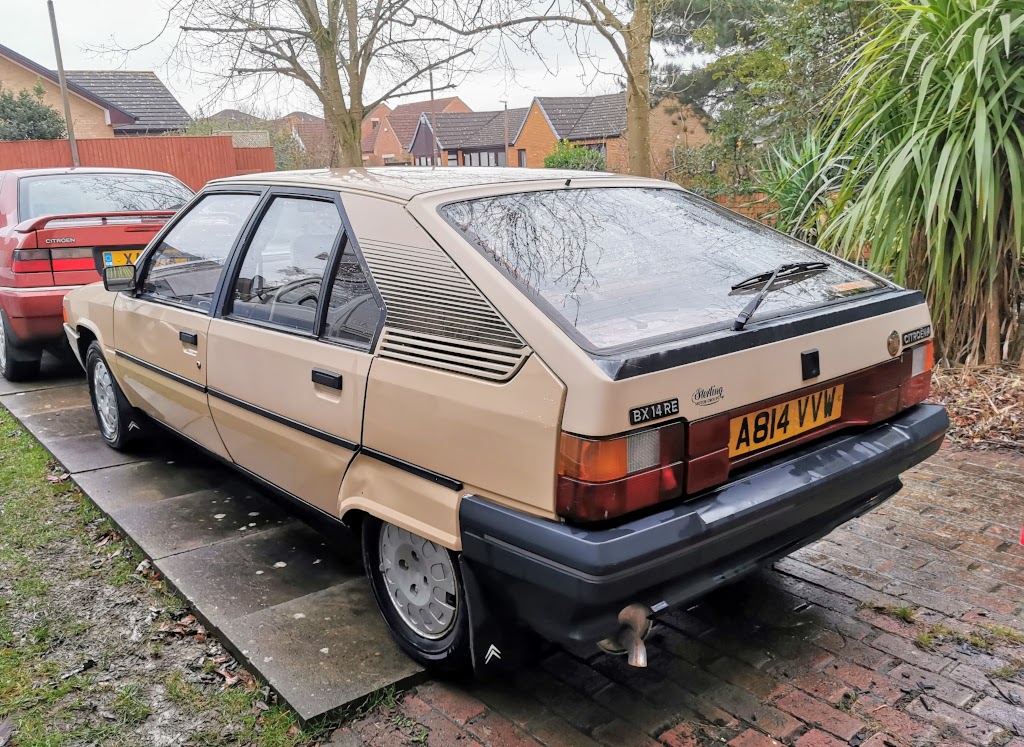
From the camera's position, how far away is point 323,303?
9.69 ft

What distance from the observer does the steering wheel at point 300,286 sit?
119 inches

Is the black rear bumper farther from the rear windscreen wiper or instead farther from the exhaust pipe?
the rear windscreen wiper

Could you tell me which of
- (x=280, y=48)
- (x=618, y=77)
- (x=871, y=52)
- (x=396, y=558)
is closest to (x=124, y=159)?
(x=280, y=48)

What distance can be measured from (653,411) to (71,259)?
547cm

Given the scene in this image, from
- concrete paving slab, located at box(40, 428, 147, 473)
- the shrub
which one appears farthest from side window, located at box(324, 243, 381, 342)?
the shrub

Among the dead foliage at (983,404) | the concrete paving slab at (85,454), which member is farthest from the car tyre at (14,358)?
the dead foliage at (983,404)

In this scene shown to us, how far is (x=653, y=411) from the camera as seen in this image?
84.4 inches

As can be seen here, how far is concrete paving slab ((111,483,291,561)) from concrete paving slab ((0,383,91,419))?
2.33m

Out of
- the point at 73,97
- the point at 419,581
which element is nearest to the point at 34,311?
the point at 419,581

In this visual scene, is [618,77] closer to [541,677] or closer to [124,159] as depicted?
[541,677]

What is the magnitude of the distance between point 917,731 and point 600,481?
124 cm

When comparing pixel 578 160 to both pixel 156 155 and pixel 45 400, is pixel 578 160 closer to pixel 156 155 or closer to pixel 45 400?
pixel 156 155

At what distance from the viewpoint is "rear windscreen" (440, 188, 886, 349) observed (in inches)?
95.5

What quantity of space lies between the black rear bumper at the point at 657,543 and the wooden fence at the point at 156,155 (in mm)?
21486
